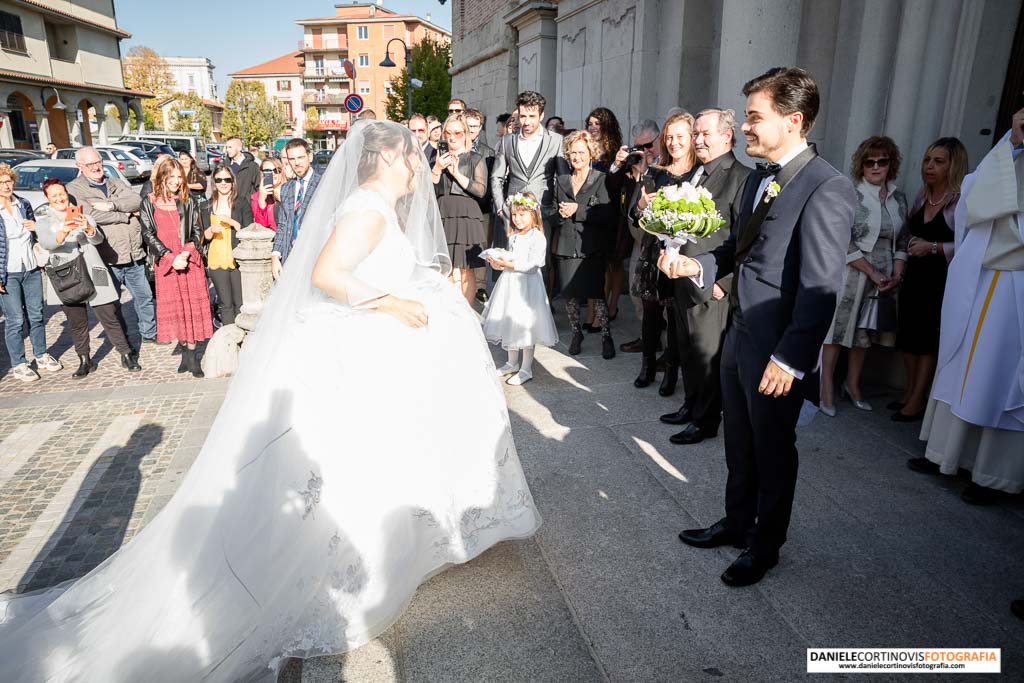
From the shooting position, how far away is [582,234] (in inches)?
262

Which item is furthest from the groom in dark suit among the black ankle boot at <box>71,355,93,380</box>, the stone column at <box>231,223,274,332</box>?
the black ankle boot at <box>71,355,93,380</box>

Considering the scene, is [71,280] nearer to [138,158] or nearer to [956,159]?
[956,159]

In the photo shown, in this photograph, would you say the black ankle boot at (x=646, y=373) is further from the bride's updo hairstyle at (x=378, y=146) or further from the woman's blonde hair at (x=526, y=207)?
the bride's updo hairstyle at (x=378, y=146)

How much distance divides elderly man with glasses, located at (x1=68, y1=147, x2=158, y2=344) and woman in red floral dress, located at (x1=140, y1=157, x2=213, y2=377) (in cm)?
62

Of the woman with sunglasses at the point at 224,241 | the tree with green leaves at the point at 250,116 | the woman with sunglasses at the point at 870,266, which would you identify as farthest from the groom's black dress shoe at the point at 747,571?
the tree with green leaves at the point at 250,116

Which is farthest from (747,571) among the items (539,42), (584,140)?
(539,42)

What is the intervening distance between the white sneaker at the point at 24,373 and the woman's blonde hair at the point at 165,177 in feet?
6.95

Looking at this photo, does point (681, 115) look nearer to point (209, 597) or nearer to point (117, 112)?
Answer: point (209, 597)

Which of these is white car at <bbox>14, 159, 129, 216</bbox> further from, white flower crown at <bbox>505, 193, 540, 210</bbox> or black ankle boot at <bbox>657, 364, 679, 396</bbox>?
black ankle boot at <bbox>657, 364, 679, 396</bbox>

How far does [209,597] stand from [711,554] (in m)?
2.46

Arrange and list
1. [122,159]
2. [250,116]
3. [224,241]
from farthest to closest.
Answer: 1. [250,116]
2. [122,159]
3. [224,241]

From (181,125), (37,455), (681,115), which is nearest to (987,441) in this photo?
(681,115)

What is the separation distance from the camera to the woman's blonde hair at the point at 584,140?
6.37m

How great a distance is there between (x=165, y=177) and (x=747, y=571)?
6.27 metres
